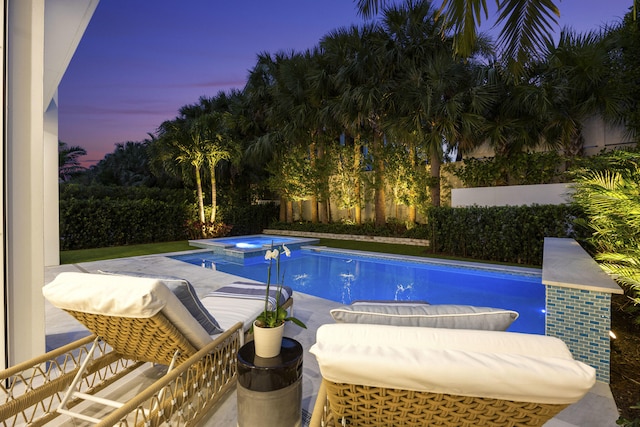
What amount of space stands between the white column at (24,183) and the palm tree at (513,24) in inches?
132

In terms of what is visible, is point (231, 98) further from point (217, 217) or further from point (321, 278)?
point (321, 278)

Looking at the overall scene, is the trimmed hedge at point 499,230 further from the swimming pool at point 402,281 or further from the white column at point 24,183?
the white column at point 24,183

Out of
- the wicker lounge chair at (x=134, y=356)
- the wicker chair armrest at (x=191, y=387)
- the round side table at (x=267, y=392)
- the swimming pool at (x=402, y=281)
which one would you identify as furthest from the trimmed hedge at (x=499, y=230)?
the round side table at (x=267, y=392)

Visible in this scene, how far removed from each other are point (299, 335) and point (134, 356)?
5.49ft

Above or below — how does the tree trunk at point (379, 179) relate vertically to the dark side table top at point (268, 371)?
above

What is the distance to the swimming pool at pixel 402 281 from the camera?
5.64 metres

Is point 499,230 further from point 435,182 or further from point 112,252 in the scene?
point 112,252

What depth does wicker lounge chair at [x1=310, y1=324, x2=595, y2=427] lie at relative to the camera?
42.4 inches

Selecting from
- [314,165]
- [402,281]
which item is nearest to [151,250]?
[314,165]

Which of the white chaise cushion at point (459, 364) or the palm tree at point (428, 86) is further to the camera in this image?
the palm tree at point (428, 86)

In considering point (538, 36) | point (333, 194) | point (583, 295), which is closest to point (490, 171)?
point (333, 194)

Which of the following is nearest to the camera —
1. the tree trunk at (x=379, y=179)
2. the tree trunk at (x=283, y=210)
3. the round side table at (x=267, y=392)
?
the round side table at (x=267, y=392)

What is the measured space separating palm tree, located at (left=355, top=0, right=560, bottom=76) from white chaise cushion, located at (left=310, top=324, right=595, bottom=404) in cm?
288

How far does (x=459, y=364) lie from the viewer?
3.62 ft
